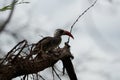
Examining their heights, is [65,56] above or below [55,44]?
below

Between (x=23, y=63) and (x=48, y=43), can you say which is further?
(x=48, y=43)

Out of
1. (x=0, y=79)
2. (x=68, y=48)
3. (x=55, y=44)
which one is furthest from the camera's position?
(x=55, y=44)

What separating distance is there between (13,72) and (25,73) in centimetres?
11

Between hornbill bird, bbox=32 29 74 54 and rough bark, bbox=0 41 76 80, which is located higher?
hornbill bird, bbox=32 29 74 54

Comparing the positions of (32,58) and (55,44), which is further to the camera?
(55,44)

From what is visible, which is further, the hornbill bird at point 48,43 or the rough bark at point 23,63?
the hornbill bird at point 48,43

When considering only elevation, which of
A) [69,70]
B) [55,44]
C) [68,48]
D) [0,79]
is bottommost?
[0,79]

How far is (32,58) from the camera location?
2322mm

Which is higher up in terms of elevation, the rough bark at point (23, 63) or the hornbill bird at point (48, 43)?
the hornbill bird at point (48, 43)

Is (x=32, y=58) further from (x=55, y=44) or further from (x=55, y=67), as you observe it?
(x=55, y=44)

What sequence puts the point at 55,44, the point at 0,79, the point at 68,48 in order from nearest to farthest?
the point at 0,79
the point at 68,48
the point at 55,44

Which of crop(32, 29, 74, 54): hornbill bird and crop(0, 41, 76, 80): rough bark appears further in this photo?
crop(32, 29, 74, 54): hornbill bird

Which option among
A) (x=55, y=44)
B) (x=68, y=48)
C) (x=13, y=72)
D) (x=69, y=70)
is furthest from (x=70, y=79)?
(x=55, y=44)

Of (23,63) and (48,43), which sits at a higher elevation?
(48,43)
